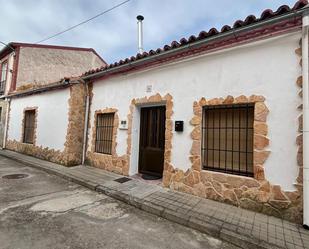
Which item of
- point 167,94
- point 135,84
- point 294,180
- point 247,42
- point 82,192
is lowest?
point 82,192

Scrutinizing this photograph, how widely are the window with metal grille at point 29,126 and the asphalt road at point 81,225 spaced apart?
5882mm

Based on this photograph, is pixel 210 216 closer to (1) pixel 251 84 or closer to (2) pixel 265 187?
(2) pixel 265 187

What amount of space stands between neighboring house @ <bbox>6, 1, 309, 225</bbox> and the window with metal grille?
395cm

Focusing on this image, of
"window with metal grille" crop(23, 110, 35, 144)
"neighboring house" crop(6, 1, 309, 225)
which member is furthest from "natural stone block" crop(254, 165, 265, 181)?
"window with metal grille" crop(23, 110, 35, 144)

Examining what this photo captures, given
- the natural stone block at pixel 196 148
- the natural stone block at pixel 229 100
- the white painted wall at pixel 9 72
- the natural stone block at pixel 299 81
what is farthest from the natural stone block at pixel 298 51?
the white painted wall at pixel 9 72

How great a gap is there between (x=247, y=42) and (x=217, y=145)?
2330mm

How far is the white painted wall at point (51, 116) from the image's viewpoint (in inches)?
302

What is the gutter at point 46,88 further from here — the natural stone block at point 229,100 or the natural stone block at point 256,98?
the natural stone block at point 256,98

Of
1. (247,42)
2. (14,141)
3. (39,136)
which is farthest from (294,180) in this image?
(14,141)

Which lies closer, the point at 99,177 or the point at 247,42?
the point at 247,42

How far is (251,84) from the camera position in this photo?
3906mm

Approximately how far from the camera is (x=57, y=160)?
25.0 feet

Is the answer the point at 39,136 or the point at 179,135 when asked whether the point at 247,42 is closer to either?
the point at 179,135

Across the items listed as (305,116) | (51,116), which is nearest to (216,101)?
(305,116)
